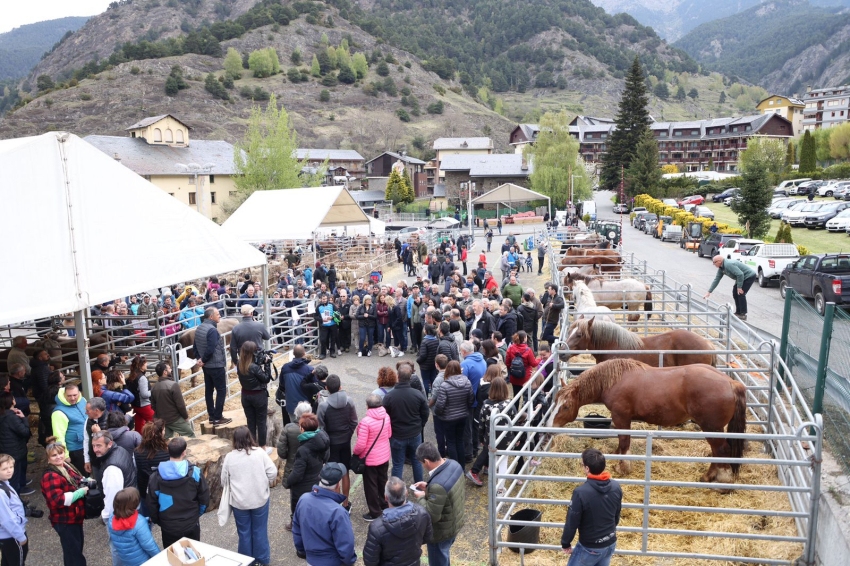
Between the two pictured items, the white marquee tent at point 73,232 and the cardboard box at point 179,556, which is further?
the white marquee tent at point 73,232

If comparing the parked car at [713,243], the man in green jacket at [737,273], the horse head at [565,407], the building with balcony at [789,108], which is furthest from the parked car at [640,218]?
the building with balcony at [789,108]

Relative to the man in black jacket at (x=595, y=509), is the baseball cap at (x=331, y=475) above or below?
above

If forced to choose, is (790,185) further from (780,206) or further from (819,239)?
(819,239)

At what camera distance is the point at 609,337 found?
30.2 ft

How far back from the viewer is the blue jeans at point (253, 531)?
5977 mm

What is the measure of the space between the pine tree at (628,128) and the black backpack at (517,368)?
63.0 metres

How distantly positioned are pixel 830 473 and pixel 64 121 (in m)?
108

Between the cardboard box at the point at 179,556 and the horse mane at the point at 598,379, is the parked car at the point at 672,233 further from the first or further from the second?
the cardboard box at the point at 179,556

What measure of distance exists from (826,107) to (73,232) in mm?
143048

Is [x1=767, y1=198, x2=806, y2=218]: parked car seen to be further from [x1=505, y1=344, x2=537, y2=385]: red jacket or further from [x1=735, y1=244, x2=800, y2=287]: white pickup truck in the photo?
[x1=505, y1=344, x2=537, y2=385]: red jacket

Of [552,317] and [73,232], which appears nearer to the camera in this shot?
[73,232]

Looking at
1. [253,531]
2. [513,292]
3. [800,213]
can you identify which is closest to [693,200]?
[800,213]

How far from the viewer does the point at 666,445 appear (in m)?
8.05

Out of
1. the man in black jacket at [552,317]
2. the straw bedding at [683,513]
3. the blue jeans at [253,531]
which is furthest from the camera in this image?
the man in black jacket at [552,317]
